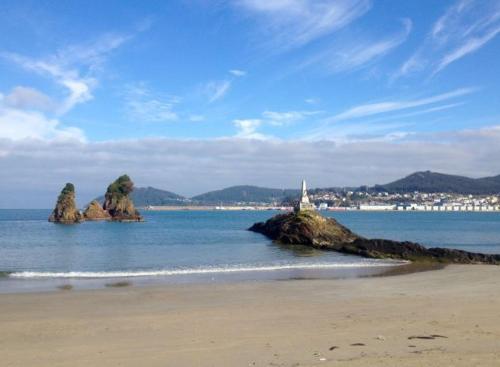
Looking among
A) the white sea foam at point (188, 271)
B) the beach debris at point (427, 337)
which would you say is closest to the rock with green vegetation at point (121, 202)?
the white sea foam at point (188, 271)

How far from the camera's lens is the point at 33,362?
10125 millimetres

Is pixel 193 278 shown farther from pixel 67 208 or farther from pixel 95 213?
pixel 95 213

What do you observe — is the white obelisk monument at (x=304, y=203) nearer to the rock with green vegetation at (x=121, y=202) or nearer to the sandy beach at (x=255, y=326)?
the sandy beach at (x=255, y=326)

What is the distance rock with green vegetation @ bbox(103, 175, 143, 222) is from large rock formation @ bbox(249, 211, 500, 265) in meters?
67.1

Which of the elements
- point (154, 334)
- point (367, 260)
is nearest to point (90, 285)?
point (154, 334)

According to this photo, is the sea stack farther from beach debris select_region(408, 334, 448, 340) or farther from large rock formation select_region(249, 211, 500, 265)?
beach debris select_region(408, 334, 448, 340)

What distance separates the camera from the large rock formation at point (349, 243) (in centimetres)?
3400

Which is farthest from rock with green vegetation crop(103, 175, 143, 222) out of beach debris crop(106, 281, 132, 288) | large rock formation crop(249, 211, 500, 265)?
beach debris crop(106, 281, 132, 288)

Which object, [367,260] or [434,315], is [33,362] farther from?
[367,260]

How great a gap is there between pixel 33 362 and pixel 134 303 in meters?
7.68

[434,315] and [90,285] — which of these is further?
[90,285]

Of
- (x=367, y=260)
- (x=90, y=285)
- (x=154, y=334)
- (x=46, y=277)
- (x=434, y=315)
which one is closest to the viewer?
(x=154, y=334)

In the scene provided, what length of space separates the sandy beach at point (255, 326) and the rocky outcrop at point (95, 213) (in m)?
109

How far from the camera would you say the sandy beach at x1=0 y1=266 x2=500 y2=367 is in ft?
33.5
